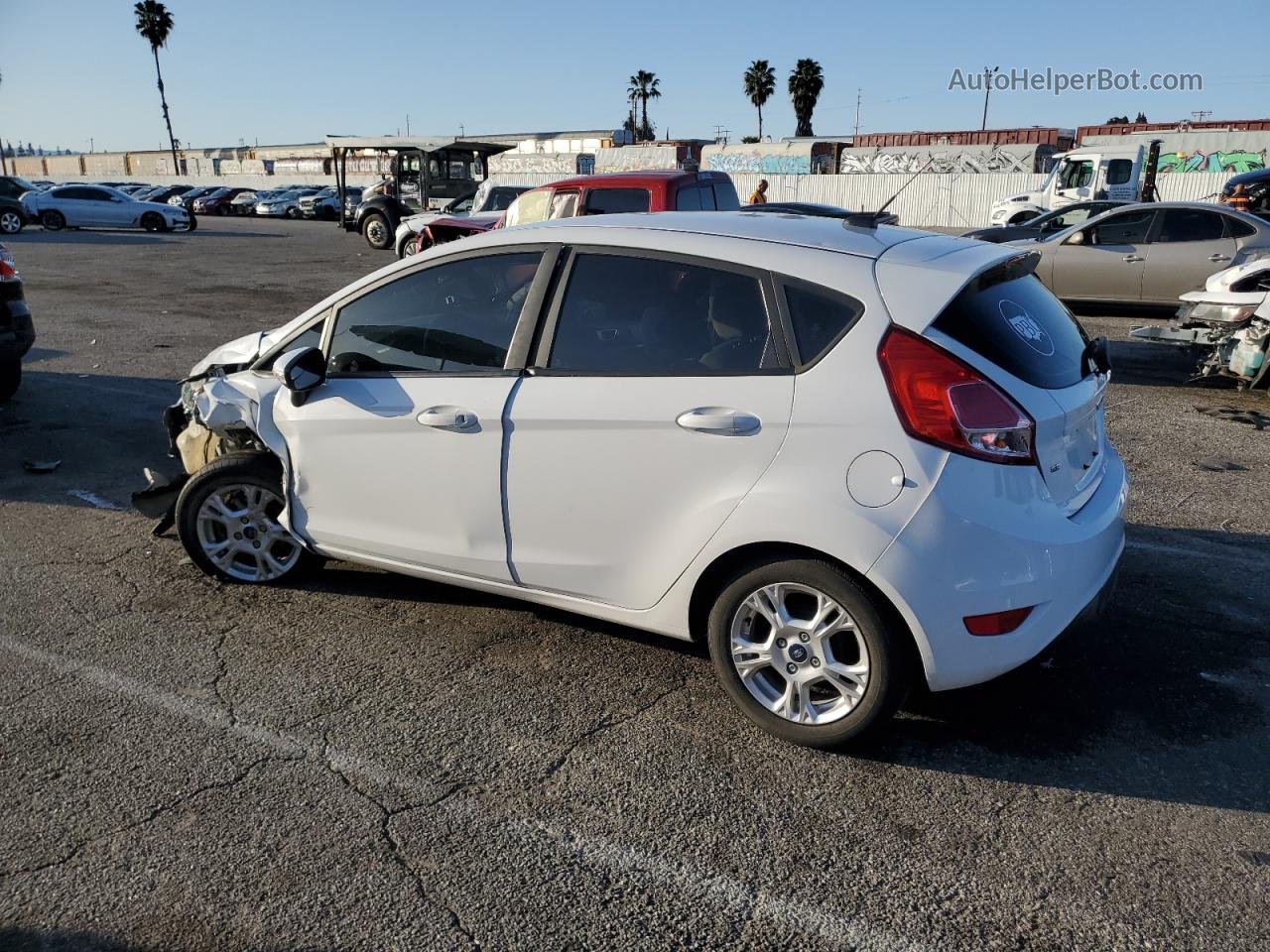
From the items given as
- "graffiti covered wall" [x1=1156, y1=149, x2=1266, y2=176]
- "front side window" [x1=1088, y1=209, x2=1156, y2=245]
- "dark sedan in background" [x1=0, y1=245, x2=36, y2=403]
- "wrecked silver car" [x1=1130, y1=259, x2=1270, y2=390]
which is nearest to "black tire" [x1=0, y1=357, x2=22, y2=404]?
"dark sedan in background" [x1=0, y1=245, x2=36, y2=403]

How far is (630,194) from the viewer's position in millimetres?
10375

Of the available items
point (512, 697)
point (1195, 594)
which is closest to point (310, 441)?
point (512, 697)

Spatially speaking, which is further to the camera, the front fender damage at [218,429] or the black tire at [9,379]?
the black tire at [9,379]

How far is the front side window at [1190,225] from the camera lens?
11.9m

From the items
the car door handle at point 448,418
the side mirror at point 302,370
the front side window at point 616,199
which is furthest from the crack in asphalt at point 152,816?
the front side window at point 616,199

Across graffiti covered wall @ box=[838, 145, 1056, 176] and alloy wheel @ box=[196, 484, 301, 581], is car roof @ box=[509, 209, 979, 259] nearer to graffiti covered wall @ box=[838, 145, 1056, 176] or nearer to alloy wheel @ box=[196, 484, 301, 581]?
alloy wheel @ box=[196, 484, 301, 581]

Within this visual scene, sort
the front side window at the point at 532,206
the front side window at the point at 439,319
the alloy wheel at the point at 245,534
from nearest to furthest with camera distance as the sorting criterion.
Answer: the front side window at the point at 439,319 < the alloy wheel at the point at 245,534 < the front side window at the point at 532,206

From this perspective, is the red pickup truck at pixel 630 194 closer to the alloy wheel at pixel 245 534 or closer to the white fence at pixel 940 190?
the alloy wheel at pixel 245 534

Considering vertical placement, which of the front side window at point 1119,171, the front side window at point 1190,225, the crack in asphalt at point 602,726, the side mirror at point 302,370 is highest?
the front side window at point 1119,171

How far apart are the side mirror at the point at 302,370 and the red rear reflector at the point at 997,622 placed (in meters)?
2.72

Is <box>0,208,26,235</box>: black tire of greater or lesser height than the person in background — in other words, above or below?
below

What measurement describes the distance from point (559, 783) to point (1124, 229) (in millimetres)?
11995

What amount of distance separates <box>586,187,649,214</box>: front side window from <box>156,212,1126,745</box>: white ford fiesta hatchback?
6.46 meters

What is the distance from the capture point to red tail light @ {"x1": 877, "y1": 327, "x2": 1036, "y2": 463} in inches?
117
